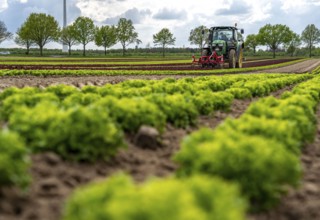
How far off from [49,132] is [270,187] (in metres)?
2.90

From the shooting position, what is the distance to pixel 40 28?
81.1 m

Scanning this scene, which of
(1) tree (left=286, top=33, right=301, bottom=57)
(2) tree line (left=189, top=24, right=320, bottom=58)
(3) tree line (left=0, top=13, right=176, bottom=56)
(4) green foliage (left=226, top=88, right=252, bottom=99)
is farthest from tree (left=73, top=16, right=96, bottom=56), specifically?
(4) green foliage (left=226, top=88, right=252, bottom=99)

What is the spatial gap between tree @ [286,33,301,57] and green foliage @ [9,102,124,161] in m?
116

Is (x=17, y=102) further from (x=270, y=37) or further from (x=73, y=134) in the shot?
(x=270, y=37)

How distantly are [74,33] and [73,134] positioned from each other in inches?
3261

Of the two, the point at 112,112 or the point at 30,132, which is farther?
the point at 112,112

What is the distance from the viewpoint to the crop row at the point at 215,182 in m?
3.29

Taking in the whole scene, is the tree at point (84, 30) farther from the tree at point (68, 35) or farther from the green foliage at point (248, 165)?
the green foliage at point (248, 165)

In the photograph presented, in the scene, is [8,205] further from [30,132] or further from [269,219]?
[269,219]

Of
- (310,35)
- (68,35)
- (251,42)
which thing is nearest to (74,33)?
(68,35)

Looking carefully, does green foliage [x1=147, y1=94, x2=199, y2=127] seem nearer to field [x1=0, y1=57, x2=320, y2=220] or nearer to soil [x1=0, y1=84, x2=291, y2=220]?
field [x1=0, y1=57, x2=320, y2=220]

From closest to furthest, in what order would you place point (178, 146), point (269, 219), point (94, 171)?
point (269, 219) → point (94, 171) → point (178, 146)

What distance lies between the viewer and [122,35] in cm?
9100

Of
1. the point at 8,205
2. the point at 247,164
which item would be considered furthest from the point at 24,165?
the point at 247,164
